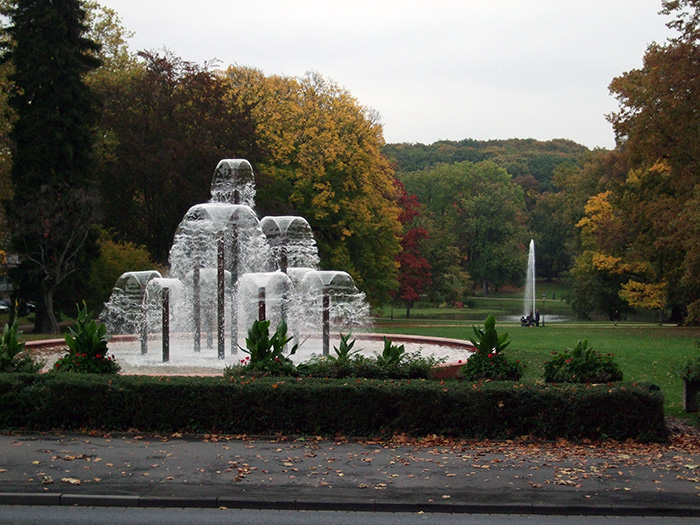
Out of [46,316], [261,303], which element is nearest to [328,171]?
[46,316]

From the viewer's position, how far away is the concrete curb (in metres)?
7.48

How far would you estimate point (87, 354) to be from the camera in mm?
12789

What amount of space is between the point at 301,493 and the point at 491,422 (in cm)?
358

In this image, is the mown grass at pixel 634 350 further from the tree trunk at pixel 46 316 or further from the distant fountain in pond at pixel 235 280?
the tree trunk at pixel 46 316

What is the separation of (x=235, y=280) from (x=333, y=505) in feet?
48.9

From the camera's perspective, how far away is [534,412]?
10422 millimetres

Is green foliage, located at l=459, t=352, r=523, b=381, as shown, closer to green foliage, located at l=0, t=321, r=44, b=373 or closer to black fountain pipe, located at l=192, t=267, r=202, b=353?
green foliage, located at l=0, t=321, r=44, b=373

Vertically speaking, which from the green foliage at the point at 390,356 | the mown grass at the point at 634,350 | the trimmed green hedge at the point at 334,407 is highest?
the green foliage at the point at 390,356

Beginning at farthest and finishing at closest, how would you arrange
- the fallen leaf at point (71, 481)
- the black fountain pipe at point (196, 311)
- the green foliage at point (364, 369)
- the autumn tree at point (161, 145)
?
the autumn tree at point (161, 145) < the black fountain pipe at point (196, 311) < the green foliage at point (364, 369) < the fallen leaf at point (71, 481)

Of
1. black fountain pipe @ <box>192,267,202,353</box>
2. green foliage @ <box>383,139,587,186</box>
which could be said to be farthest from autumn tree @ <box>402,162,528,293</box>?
black fountain pipe @ <box>192,267,202,353</box>

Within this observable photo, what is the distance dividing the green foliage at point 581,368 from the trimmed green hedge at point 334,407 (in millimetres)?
1365

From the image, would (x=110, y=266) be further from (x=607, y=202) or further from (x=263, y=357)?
(x=607, y=202)

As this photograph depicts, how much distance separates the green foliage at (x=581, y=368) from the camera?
39.8 feet

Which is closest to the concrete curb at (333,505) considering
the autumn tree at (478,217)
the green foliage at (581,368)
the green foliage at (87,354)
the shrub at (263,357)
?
the shrub at (263,357)
